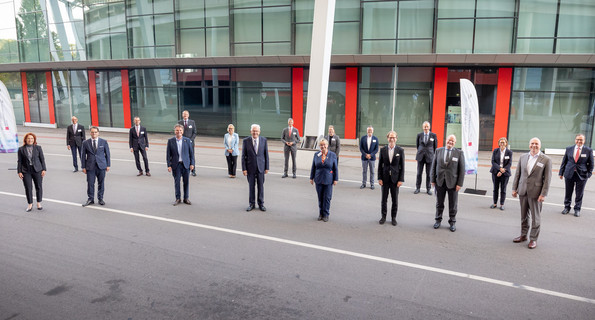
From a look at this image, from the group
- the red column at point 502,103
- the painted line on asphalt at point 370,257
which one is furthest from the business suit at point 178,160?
the red column at point 502,103

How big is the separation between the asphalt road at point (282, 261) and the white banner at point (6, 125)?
334 centimetres

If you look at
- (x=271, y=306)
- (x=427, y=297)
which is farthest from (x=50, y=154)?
(x=427, y=297)

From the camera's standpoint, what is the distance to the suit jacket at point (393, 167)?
8.53 meters

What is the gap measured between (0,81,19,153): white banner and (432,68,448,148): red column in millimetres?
17741

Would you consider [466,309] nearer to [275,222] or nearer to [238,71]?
[275,222]

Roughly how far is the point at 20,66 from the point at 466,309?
32210 mm

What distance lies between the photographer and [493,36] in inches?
757

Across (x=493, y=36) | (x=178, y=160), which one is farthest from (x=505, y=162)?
(x=493, y=36)

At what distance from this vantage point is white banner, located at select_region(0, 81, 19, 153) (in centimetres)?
1338

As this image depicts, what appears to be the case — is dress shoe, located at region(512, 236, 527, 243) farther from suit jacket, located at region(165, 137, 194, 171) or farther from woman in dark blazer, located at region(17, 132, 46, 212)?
woman in dark blazer, located at region(17, 132, 46, 212)

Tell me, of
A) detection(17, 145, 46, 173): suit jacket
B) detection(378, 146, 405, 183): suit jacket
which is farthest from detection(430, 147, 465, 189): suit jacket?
detection(17, 145, 46, 173): suit jacket

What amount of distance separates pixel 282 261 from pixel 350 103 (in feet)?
52.2

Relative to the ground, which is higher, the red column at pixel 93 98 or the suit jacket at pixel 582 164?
the red column at pixel 93 98

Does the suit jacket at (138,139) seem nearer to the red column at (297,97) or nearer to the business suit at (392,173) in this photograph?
the business suit at (392,173)
